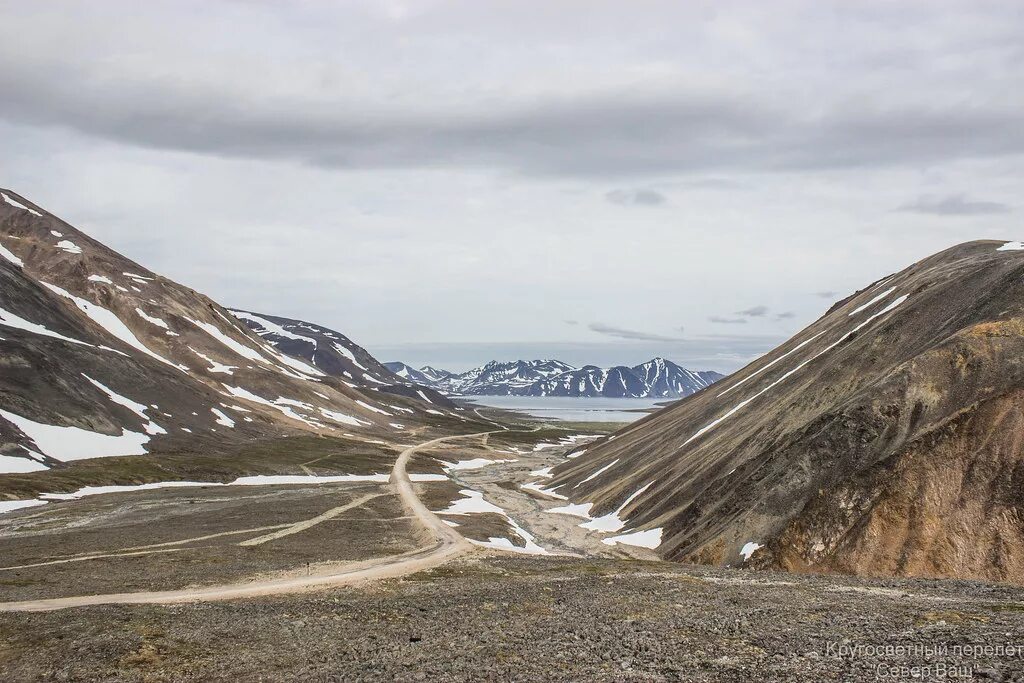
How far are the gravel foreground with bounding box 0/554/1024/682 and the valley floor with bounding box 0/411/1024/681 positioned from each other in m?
0.10

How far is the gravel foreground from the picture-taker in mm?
22812

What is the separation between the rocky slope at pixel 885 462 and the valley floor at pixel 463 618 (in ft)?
27.4

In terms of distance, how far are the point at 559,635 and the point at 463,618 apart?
4.98 m

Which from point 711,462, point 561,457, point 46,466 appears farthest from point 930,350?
point 561,457

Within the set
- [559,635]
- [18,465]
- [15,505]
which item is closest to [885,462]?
[559,635]

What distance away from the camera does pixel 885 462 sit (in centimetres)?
4984

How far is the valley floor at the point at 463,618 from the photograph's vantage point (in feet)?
76.5

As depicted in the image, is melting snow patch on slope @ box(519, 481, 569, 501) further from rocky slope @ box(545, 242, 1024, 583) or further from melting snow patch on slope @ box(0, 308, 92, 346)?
melting snow patch on slope @ box(0, 308, 92, 346)

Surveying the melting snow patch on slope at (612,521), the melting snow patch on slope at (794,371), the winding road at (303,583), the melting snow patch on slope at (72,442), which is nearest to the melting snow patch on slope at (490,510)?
the winding road at (303,583)

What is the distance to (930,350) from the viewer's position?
56.8 m

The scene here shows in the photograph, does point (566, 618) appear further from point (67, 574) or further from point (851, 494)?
point (67, 574)

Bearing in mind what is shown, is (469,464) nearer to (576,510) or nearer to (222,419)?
(222,419)

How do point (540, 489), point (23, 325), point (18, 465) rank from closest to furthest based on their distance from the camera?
point (18, 465) < point (540, 489) < point (23, 325)

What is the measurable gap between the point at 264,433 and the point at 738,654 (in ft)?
532
